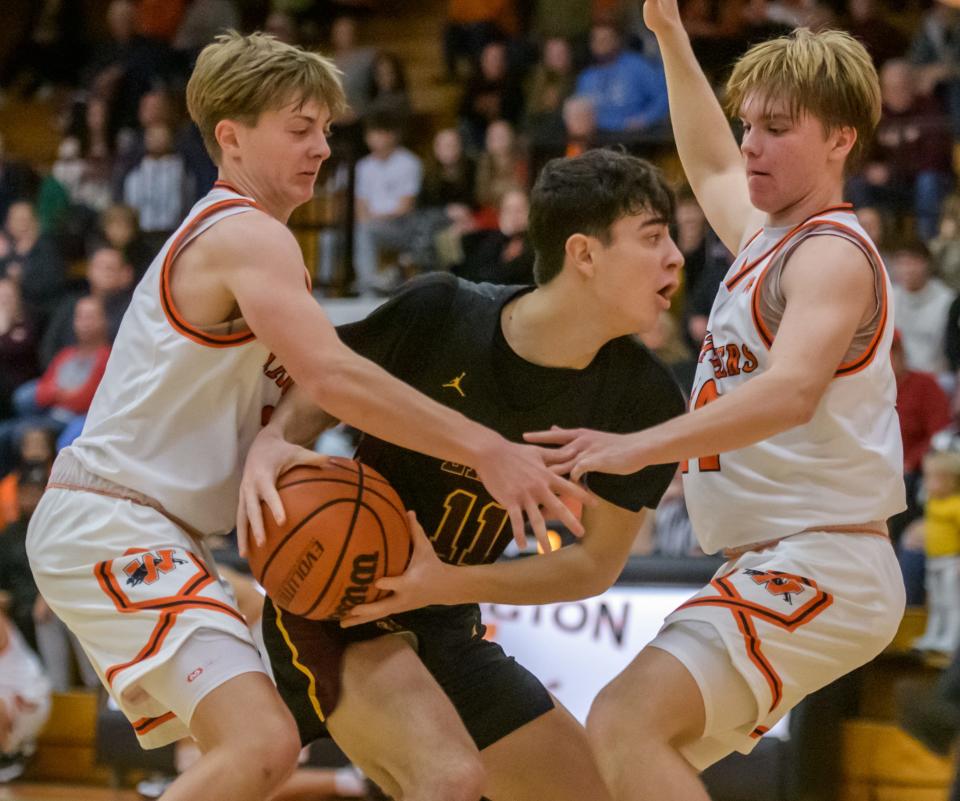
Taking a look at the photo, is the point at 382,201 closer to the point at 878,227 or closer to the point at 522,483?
the point at 878,227

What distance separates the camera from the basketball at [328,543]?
3.56m

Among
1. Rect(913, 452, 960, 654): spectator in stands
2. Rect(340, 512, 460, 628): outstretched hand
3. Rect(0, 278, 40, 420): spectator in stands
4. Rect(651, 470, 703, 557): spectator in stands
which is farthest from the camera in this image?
Rect(0, 278, 40, 420): spectator in stands

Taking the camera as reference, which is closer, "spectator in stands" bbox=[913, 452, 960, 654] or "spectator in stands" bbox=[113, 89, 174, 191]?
"spectator in stands" bbox=[913, 452, 960, 654]

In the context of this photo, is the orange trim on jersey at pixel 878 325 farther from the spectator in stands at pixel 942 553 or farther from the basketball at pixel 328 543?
the spectator in stands at pixel 942 553

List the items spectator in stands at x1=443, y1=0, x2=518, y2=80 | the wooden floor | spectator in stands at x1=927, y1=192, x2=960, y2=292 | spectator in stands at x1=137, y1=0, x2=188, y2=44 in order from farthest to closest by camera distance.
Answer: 1. spectator in stands at x1=137, y1=0, x2=188, y2=44
2. spectator in stands at x1=443, y1=0, x2=518, y2=80
3. spectator in stands at x1=927, y1=192, x2=960, y2=292
4. the wooden floor

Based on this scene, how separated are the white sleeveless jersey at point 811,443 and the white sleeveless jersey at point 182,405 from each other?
3.89 feet

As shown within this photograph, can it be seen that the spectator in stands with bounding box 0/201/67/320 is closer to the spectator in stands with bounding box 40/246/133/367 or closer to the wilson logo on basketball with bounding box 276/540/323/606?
the spectator in stands with bounding box 40/246/133/367

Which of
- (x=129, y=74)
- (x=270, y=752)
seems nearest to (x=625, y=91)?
(x=129, y=74)

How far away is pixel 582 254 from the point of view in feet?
12.7

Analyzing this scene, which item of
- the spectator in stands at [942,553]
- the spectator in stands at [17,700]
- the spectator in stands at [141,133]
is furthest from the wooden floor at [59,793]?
the spectator in stands at [141,133]

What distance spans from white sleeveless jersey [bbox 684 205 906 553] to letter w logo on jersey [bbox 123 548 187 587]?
1.35 meters

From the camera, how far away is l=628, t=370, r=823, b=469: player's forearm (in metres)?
3.45

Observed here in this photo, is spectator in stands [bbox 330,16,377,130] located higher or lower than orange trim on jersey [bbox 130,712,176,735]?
higher

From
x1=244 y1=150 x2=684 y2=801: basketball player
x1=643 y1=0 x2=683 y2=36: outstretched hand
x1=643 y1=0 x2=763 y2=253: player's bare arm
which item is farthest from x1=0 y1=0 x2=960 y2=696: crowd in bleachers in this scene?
x1=244 y1=150 x2=684 y2=801: basketball player
